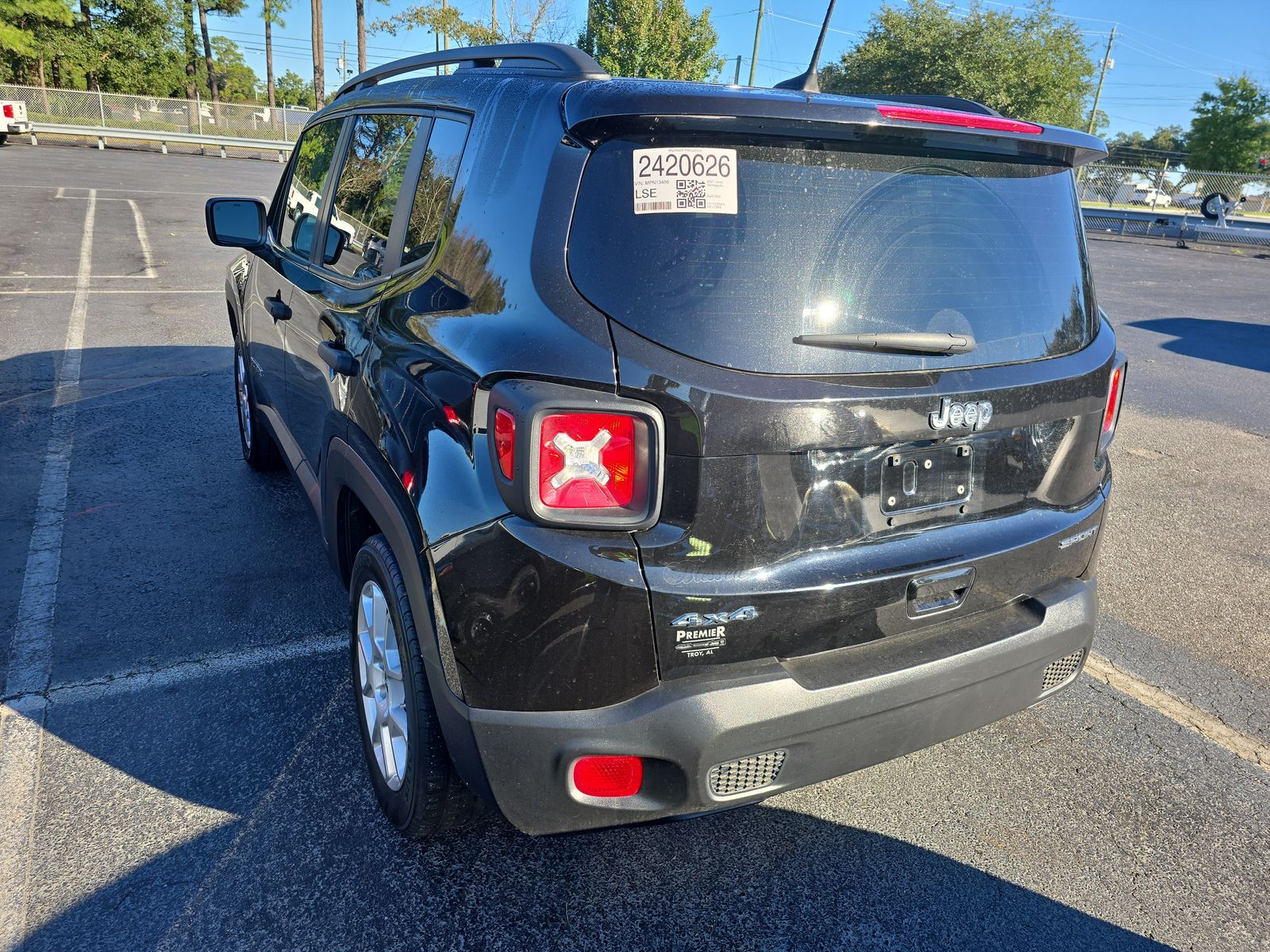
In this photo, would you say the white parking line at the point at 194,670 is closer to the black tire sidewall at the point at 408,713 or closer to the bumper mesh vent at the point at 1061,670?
the black tire sidewall at the point at 408,713

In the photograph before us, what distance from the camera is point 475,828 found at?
99.7 inches

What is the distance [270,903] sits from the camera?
7.36 ft

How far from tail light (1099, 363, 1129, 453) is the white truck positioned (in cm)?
3934

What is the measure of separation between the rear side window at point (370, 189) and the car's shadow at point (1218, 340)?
946 cm

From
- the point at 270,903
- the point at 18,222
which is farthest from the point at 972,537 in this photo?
the point at 18,222

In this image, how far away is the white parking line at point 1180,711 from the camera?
3.04m

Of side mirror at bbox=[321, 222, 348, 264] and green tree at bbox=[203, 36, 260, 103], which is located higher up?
green tree at bbox=[203, 36, 260, 103]

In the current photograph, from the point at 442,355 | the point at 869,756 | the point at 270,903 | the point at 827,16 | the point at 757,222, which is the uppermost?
the point at 827,16

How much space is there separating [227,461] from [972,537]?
4373 millimetres

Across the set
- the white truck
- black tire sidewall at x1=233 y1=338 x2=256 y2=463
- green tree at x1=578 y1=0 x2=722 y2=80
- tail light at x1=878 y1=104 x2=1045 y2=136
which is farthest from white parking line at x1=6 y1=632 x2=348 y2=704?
the white truck

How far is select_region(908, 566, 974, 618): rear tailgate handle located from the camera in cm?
212

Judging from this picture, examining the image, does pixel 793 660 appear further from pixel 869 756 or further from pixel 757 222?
pixel 757 222

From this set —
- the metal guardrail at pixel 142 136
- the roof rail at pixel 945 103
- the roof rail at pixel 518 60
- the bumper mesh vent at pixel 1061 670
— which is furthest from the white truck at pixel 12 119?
the bumper mesh vent at pixel 1061 670

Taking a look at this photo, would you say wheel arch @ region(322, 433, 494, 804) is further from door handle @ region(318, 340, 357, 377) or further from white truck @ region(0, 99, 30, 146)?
white truck @ region(0, 99, 30, 146)
